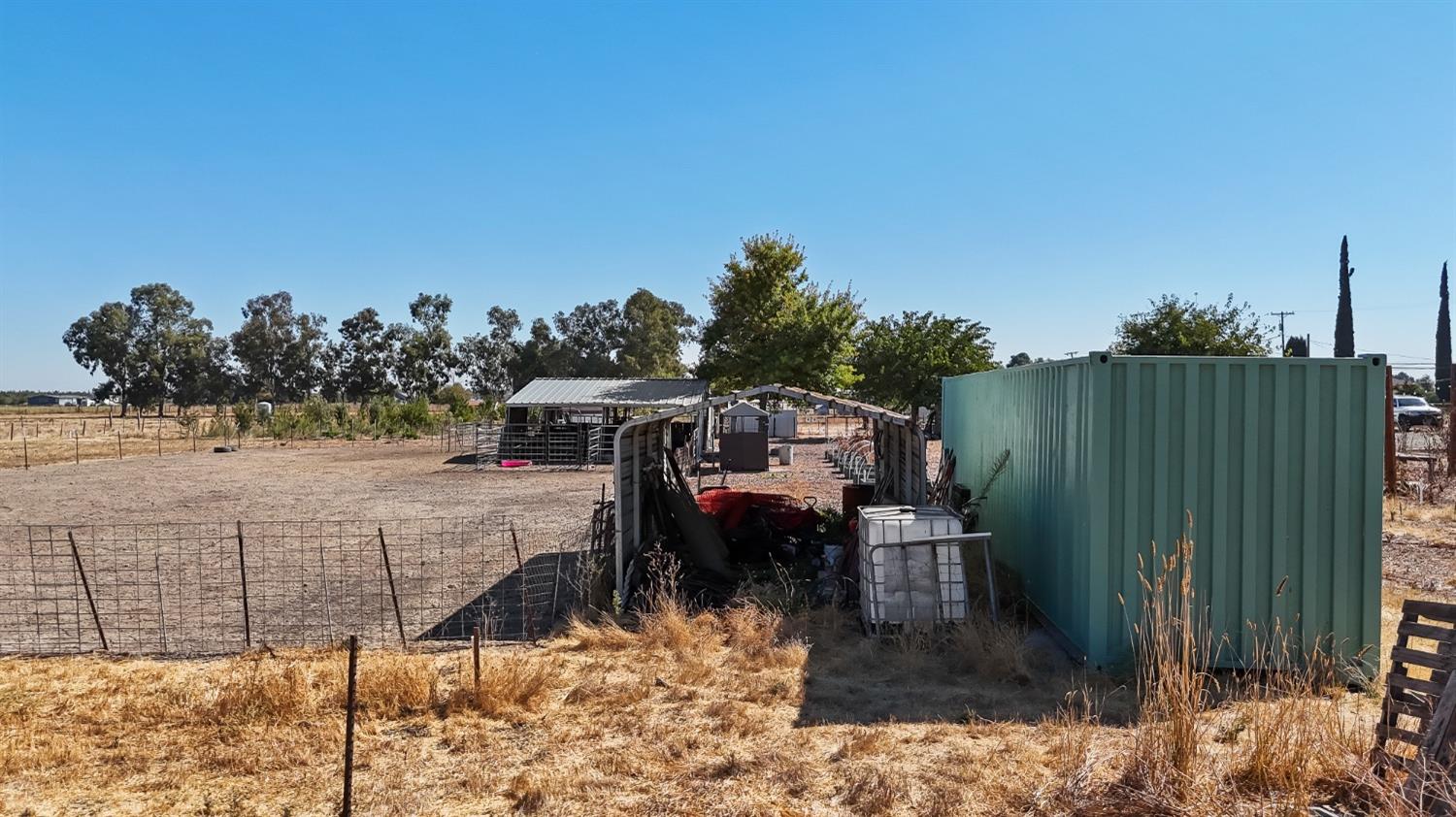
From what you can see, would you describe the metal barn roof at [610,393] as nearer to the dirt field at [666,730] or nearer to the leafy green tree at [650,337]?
the dirt field at [666,730]

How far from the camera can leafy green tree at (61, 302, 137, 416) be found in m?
80.8

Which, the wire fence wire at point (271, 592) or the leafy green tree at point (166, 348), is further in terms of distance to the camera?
the leafy green tree at point (166, 348)

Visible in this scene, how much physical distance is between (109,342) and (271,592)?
3421 inches

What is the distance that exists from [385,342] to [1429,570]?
77.4m

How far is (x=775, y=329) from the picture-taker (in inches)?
1602

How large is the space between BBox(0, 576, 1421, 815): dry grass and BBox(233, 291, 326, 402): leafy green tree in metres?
83.8

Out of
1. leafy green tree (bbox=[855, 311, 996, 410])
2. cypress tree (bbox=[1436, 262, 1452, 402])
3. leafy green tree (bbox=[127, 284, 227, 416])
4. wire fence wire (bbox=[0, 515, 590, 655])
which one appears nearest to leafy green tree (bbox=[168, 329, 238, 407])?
leafy green tree (bbox=[127, 284, 227, 416])

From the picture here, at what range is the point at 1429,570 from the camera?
34.3 ft

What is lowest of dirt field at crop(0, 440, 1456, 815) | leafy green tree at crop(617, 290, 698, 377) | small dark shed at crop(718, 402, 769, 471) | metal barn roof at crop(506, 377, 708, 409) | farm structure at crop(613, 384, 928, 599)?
dirt field at crop(0, 440, 1456, 815)

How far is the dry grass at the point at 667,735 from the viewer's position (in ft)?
15.2

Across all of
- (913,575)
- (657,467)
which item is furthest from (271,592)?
(913,575)

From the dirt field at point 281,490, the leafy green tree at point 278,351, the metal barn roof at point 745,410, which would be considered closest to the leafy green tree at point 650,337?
the leafy green tree at point 278,351

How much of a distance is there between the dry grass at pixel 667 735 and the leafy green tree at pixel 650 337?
239 ft

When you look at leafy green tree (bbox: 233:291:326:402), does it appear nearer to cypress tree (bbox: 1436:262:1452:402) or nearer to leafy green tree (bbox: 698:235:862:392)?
leafy green tree (bbox: 698:235:862:392)
